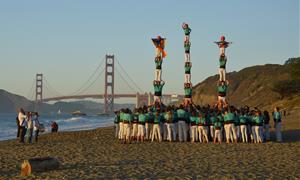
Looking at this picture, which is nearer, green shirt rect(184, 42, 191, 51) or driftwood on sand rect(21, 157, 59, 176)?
driftwood on sand rect(21, 157, 59, 176)

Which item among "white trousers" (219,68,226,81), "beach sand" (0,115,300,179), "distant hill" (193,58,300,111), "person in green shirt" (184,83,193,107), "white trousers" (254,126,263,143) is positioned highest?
"distant hill" (193,58,300,111)

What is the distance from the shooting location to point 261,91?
235 feet

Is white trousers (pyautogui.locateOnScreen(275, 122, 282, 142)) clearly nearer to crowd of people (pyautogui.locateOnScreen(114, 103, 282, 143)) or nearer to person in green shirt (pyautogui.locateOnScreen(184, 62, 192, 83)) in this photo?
crowd of people (pyautogui.locateOnScreen(114, 103, 282, 143))

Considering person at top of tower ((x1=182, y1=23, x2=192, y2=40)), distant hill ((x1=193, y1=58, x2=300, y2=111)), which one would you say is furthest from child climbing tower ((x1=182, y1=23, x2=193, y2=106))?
distant hill ((x1=193, y1=58, x2=300, y2=111))

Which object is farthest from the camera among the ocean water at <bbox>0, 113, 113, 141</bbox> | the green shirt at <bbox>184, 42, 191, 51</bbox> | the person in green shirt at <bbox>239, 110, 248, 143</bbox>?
the ocean water at <bbox>0, 113, 113, 141</bbox>

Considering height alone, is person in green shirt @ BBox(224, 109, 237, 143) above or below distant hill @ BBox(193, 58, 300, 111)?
below

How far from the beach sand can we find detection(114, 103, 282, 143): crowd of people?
2.37 feet

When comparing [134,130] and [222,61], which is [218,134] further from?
[222,61]

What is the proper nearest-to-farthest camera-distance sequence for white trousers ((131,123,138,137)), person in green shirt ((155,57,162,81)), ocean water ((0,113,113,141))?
white trousers ((131,123,138,137)) → person in green shirt ((155,57,162,81)) → ocean water ((0,113,113,141))

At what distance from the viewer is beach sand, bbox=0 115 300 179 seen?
1041cm

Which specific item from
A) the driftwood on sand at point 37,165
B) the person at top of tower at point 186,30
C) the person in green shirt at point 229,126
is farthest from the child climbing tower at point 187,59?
the driftwood on sand at point 37,165

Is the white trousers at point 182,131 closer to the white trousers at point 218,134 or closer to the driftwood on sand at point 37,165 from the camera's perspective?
the white trousers at point 218,134

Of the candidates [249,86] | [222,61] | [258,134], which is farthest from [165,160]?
[249,86]

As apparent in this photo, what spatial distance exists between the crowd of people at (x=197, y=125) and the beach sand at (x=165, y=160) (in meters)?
0.72
